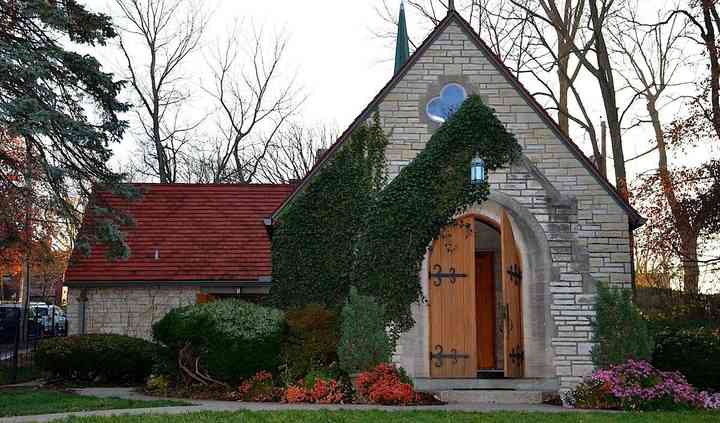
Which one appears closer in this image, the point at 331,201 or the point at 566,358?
the point at 566,358

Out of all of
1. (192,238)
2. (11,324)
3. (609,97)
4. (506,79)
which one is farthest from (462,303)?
(11,324)

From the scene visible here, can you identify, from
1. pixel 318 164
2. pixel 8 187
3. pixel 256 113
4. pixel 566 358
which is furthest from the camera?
pixel 256 113

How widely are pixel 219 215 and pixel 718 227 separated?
12538 millimetres

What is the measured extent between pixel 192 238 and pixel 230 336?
749 cm

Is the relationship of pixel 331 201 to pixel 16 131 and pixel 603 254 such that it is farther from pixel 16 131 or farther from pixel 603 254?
pixel 16 131

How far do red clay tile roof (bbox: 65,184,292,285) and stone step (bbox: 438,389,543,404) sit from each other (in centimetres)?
762

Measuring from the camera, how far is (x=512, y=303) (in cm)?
1259

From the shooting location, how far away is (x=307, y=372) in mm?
12094

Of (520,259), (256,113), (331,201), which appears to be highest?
(256,113)

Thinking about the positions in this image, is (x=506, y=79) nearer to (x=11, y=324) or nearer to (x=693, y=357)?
(x=693, y=357)

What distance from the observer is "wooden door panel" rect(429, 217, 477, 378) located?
40.4ft

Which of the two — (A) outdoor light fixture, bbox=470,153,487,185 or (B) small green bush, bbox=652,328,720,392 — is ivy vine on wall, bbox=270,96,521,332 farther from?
(B) small green bush, bbox=652,328,720,392

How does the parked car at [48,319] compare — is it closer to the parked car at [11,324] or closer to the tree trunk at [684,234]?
the parked car at [11,324]

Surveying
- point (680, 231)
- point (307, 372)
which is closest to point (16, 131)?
point (307, 372)
